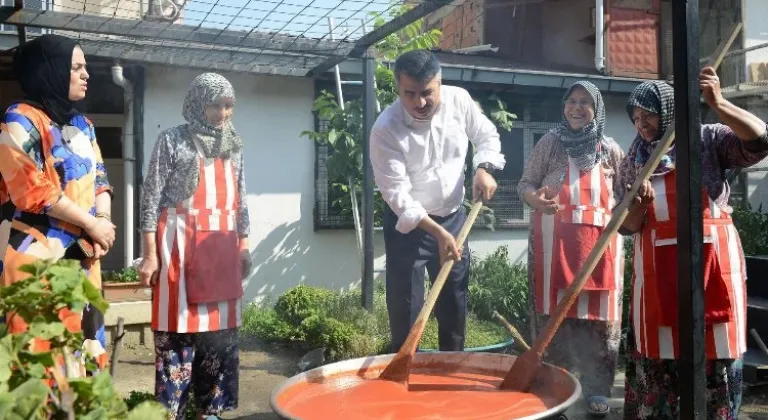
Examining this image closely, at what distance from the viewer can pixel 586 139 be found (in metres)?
3.77

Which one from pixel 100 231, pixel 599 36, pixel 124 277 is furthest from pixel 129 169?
pixel 599 36

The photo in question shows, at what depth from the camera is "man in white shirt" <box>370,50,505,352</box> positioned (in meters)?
3.37

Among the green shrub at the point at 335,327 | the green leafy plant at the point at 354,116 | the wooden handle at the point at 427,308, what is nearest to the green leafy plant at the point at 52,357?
the wooden handle at the point at 427,308

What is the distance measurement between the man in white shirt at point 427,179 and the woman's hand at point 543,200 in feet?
1.26

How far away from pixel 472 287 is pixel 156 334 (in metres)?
3.99

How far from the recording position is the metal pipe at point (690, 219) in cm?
201

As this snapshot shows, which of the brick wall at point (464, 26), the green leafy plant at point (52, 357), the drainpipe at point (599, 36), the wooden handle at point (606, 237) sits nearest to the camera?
the green leafy plant at point (52, 357)

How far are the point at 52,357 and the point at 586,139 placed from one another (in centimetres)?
321

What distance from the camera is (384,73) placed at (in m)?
6.38

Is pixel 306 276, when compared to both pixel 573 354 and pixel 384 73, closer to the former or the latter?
pixel 384 73

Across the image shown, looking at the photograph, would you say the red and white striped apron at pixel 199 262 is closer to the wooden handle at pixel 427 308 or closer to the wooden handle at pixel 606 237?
the wooden handle at pixel 427 308

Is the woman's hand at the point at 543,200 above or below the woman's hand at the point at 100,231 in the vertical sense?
above

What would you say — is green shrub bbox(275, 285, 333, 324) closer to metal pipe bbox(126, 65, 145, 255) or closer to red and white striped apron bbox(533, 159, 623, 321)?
metal pipe bbox(126, 65, 145, 255)

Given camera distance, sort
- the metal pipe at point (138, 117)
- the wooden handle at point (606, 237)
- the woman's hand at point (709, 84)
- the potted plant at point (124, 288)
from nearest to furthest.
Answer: the woman's hand at point (709, 84)
the wooden handle at point (606, 237)
the potted plant at point (124, 288)
the metal pipe at point (138, 117)
